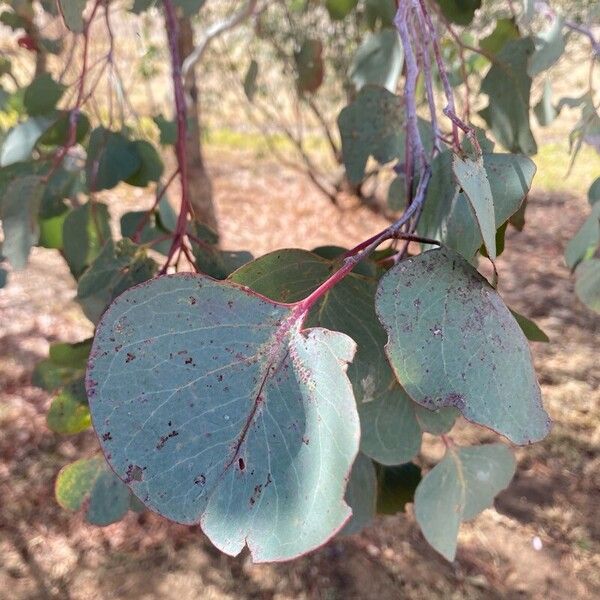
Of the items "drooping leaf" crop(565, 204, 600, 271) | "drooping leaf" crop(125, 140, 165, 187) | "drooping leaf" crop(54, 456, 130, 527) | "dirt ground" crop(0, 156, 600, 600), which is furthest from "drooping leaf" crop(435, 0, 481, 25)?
"dirt ground" crop(0, 156, 600, 600)

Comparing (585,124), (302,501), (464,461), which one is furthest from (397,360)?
(585,124)

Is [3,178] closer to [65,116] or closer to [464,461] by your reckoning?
[65,116]

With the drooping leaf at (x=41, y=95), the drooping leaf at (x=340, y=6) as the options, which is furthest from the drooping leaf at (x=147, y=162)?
the drooping leaf at (x=340, y=6)

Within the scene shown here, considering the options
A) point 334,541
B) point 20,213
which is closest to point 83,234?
point 20,213

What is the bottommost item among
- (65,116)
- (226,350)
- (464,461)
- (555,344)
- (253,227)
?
(253,227)

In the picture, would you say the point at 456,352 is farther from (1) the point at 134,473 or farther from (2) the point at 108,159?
(2) the point at 108,159

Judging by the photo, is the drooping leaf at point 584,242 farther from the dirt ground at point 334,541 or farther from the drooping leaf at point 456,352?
the dirt ground at point 334,541
